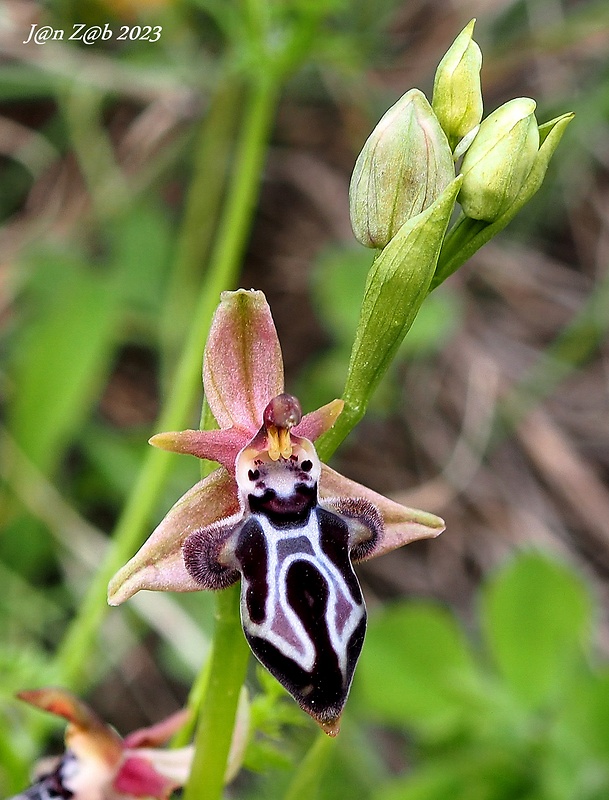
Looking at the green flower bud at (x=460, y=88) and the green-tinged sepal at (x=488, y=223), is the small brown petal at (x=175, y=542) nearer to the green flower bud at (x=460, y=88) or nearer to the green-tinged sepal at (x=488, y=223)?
the green-tinged sepal at (x=488, y=223)

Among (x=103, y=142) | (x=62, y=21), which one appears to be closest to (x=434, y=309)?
(x=103, y=142)

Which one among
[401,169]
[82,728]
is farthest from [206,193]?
[401,169]

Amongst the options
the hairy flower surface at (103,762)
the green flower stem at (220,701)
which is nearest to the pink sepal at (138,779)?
the hairy flower surface at (103,762)

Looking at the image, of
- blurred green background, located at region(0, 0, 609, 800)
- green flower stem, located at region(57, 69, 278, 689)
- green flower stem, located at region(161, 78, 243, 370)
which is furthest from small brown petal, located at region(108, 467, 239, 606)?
green flower stem, located at region(161, 78, 243, 370)

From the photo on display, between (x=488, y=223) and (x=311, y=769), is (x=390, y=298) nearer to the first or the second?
(x=488, y=223)

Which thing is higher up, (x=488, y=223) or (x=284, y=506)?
(x=488, y=223)

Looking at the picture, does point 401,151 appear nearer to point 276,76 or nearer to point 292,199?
point 276,76
